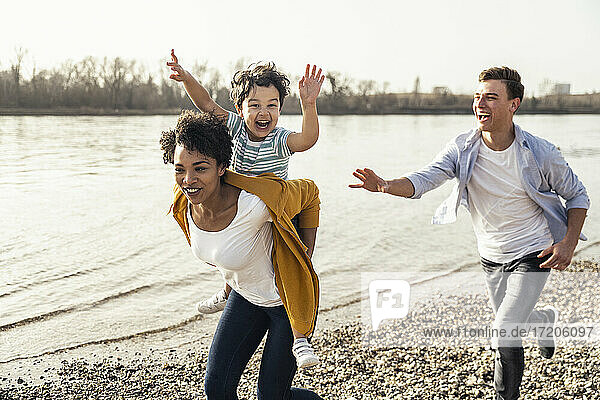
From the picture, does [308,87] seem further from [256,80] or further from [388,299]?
[388,299]

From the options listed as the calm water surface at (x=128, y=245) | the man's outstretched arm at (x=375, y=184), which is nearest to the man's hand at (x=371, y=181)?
the man's outstretched arm at (x=375, y=184)

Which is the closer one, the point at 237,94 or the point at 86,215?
the point at 237,94

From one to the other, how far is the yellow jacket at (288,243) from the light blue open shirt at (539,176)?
3.87ft

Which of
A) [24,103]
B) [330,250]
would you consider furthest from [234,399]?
[24,103]

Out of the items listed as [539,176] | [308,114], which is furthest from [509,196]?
[308,114]

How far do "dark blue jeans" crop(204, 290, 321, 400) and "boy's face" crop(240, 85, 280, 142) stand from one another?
982mm

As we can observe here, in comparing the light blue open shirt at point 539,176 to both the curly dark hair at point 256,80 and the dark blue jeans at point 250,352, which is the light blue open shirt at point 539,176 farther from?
the dark blue jeans at point 250,352

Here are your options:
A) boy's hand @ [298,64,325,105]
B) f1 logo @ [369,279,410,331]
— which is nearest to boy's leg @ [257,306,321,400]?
boy's hand @ [298,64,325,105]

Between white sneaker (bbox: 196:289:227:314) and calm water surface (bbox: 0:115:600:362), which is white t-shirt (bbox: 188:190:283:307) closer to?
white sneaker (bbox: 196:289:227:314)

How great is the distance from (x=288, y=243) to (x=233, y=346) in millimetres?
642

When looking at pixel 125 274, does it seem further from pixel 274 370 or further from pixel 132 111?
pixel 132 111

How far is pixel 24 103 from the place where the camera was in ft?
145

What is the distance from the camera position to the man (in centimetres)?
420

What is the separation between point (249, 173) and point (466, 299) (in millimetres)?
4730
